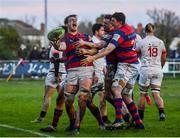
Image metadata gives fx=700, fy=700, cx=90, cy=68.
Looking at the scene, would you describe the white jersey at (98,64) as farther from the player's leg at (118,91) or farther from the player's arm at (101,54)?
the player's arm at (101,54)

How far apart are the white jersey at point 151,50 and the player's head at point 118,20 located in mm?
2144

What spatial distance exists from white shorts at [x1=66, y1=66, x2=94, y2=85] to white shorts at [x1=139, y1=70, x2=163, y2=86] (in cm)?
289

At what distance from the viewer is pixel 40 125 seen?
15438 mm

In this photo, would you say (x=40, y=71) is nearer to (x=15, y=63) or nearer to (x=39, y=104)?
(x=15, y=63)

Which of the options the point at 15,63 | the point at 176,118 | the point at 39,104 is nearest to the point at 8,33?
the point at 15,63

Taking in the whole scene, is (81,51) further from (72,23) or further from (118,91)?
(118,91)

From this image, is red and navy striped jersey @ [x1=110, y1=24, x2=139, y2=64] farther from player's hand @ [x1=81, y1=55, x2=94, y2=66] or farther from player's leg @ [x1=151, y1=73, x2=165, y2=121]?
player's leg @ [x1=151, y1=73, x2=165, y2=121]

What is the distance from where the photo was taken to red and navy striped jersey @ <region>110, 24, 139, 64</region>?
13941mm

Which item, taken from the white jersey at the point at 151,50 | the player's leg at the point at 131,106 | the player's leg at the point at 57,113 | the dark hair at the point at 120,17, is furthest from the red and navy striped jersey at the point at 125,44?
the white jersey at the point at 151,50

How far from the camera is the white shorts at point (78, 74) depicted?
13.7 meters

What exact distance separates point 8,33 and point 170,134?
70765 mm

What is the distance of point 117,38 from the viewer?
45.6 ft

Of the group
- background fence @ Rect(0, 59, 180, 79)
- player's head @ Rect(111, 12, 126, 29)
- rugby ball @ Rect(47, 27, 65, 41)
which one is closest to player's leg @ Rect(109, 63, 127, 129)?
player's head @ Rect(111, 12, 126, 29)

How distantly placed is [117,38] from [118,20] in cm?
49
